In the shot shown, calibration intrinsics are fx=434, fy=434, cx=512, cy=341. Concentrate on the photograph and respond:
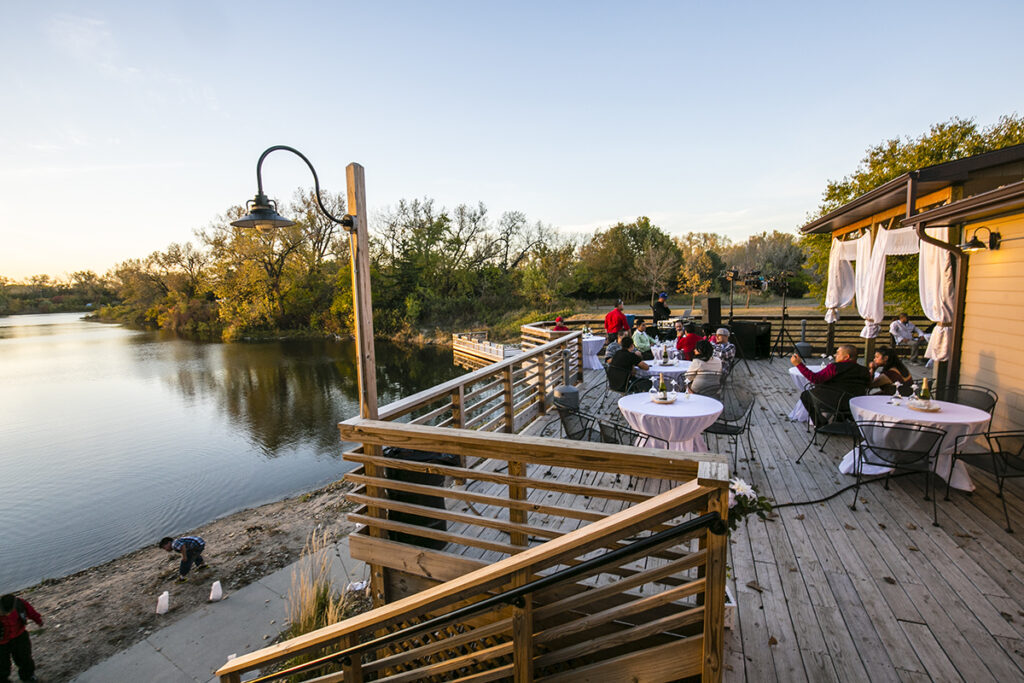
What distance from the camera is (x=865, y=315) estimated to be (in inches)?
287

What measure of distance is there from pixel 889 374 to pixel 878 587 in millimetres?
3826

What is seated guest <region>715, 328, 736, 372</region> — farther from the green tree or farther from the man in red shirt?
the green tree

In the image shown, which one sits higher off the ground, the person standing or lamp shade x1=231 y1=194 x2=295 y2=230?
lamp shade x1=231 y1=194 x2=295 y2=230

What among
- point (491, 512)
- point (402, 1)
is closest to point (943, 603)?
point (491, 512)

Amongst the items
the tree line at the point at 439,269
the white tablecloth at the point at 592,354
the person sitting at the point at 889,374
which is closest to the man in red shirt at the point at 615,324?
the white tablecloth at the point at 592,354

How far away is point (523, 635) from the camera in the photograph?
75.8 inches

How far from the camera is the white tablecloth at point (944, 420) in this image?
12.8 ft

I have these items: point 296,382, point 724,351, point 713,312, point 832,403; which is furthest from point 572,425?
point 296,382

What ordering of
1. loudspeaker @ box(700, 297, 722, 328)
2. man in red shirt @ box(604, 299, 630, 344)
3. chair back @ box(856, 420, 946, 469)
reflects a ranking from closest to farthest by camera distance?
chair back @ box(856, 420, 946, 469)
man in red shirt @ box(604, 299, 630, 344)
loudspeaker @ box(700, 297, 722, 328)

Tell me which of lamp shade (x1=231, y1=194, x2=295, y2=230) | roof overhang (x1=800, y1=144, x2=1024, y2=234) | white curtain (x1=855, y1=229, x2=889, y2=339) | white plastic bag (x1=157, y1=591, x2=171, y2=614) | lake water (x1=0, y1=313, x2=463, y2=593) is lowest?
lake water (x1=0, y1=313, x2=463, y2=593)

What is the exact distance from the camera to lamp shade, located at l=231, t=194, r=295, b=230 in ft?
10.1

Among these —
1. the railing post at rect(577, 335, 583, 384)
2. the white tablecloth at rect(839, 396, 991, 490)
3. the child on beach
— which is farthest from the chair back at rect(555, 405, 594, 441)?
the child on beach

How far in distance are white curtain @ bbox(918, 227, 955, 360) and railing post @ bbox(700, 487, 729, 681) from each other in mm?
6344

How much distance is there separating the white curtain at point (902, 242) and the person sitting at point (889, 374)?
2123 millimetres
